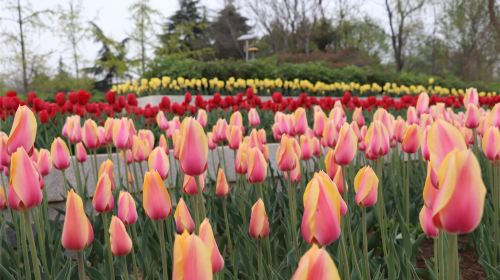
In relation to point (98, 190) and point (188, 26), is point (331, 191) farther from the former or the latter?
point (188, 26)

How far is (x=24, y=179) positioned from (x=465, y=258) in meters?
2.43

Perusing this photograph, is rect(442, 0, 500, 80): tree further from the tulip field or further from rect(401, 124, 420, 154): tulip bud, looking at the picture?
rect(401, 124, 420, 154): tulip bud

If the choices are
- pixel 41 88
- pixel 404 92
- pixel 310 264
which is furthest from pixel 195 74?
pixel 41 88

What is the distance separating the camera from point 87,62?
28938 mm

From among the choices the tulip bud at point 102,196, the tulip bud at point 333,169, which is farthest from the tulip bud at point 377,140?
the tulip bud at point 102,196

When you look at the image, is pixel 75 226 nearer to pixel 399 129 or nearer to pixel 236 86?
pixel 399 129

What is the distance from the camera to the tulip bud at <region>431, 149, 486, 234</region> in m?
0.76

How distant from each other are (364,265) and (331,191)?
80 centimetres

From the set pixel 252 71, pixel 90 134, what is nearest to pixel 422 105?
pixel 90 134

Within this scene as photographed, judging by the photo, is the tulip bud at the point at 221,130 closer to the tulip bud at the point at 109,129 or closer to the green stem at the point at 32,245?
the tulip bud at the point at 109,129

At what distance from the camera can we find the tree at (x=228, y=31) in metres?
43.5

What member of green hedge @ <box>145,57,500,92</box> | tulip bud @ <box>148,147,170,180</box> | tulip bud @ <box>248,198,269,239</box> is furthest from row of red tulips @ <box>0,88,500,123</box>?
green hedge @ <box>145,57,500,92</box>

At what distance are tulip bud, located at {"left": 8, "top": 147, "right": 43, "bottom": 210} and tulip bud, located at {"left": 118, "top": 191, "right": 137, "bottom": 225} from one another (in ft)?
1.00

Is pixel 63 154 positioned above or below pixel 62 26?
below
